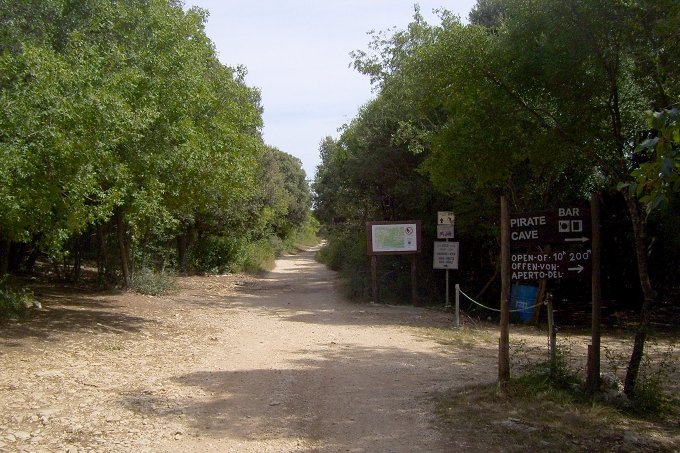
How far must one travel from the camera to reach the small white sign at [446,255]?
59.4 ft

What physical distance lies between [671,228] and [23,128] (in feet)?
48.6

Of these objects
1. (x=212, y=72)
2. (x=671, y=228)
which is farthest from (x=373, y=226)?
(x=671, y=228)

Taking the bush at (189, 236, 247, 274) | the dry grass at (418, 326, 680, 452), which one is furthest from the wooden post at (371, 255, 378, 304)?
the bush at (189, 236, 247, 274)

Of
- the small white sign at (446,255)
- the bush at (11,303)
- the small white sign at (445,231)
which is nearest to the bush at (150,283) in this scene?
the bush at (11,303)

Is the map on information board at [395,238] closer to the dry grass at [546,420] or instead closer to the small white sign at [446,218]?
the small white sign at [446,218]

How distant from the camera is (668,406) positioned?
776 cm

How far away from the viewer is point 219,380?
29.6 feet

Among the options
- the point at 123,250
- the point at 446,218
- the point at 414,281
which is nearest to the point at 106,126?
the point at 123,250

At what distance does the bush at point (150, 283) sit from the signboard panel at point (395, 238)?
667 cm

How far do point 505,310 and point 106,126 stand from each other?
695 cm

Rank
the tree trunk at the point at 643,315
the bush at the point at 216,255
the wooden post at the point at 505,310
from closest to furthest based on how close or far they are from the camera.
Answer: the tree trunk at the point at 643,315
the wooden post at the point at 505,310
the bush at the point at 216,255

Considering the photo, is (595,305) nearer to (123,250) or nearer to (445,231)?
(445,231)

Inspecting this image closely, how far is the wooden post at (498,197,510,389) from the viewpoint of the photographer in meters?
8.00

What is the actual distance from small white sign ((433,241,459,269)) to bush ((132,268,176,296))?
856 cm
